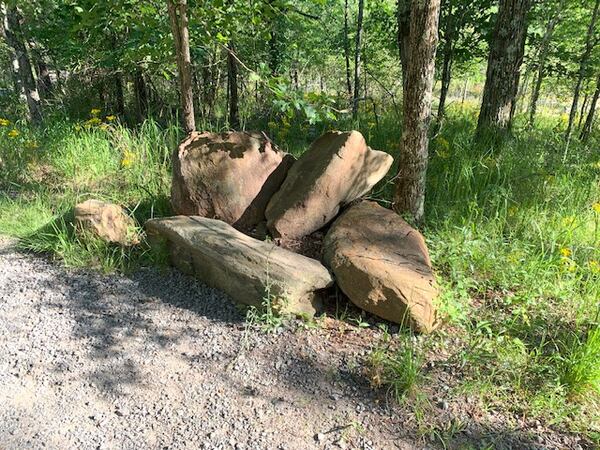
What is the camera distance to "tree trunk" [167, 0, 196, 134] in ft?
11.6

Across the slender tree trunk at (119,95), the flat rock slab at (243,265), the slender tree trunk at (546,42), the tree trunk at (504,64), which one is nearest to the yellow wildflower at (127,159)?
the flat rock slab at (243,265)

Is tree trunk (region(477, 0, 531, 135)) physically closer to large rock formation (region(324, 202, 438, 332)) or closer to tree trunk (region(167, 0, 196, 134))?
large rock formation (region(324, 202, 438, 332))

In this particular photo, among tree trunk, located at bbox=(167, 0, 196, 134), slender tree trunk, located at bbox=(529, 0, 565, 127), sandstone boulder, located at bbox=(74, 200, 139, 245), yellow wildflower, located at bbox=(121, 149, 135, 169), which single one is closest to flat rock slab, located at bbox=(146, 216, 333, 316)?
sandstone boulder, located at bbox=(74, 200, 139, 245)

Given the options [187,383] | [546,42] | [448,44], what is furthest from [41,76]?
[187,383]

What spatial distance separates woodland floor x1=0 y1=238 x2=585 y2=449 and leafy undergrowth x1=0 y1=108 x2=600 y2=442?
13 centimetres

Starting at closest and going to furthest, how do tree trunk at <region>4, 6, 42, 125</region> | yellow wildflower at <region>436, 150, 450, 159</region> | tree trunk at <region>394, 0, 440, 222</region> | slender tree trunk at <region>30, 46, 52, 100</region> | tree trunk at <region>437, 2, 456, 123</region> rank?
tree trunk at <region>394, 0, 440, 222</region> < yellow wildflower at <region>436, 150, 450, 159</region> < tree trunk at <region>437, 2, 456, 123</region> < tree trunk at <region>4, 6, 42, 125</region> < slender tree trunk at <region>30, 46, 52, 100</region>

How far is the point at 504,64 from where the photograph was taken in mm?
4746

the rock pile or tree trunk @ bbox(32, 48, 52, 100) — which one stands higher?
tree trunk @ bbox(32, 48, 52, 100)

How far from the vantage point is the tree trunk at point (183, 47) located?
3.53 meters

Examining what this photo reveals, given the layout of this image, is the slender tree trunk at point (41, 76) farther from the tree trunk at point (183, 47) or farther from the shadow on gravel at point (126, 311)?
the shadow on gravel at point (126, 311)

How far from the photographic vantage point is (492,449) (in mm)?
1953

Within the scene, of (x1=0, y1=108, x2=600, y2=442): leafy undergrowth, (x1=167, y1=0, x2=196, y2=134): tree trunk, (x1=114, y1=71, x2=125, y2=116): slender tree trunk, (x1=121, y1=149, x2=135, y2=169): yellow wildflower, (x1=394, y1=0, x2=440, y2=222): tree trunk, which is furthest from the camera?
(x1=114, y1=71, x2=125, y2=116): slender tree trunk

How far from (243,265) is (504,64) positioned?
3.73 metres

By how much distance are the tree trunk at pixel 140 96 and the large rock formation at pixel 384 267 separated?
5.26m
